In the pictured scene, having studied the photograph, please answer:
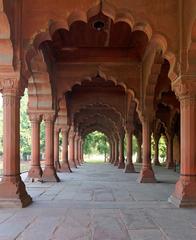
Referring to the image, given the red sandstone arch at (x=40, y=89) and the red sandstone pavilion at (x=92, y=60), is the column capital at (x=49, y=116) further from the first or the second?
the red sandstone arch at (x=40, y=89)

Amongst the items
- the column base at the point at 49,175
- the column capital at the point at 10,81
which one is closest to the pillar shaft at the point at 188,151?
the column capital at the point at 10,81

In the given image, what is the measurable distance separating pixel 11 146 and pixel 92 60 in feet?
23.6

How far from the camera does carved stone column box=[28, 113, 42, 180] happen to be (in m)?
14.5

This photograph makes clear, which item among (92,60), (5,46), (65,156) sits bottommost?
(65,156)

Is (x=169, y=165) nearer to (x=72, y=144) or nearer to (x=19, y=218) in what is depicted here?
(x=72, y=144)

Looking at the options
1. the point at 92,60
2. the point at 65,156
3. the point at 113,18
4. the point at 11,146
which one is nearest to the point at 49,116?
the point at 92,60

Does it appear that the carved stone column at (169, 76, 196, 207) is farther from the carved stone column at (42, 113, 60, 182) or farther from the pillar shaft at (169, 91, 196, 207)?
the carved stone column at (42, 113, 60, 182)

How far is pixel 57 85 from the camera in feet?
50.7

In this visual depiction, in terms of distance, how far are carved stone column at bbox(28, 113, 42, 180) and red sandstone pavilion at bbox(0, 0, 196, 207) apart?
0.04 metres

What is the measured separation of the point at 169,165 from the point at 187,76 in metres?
18.4

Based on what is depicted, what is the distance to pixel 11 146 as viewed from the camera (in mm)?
8641

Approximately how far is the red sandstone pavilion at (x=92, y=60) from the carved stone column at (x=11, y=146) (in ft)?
0.07

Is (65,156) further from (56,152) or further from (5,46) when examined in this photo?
(5,46)

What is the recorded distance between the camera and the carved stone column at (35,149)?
47.5 feet
